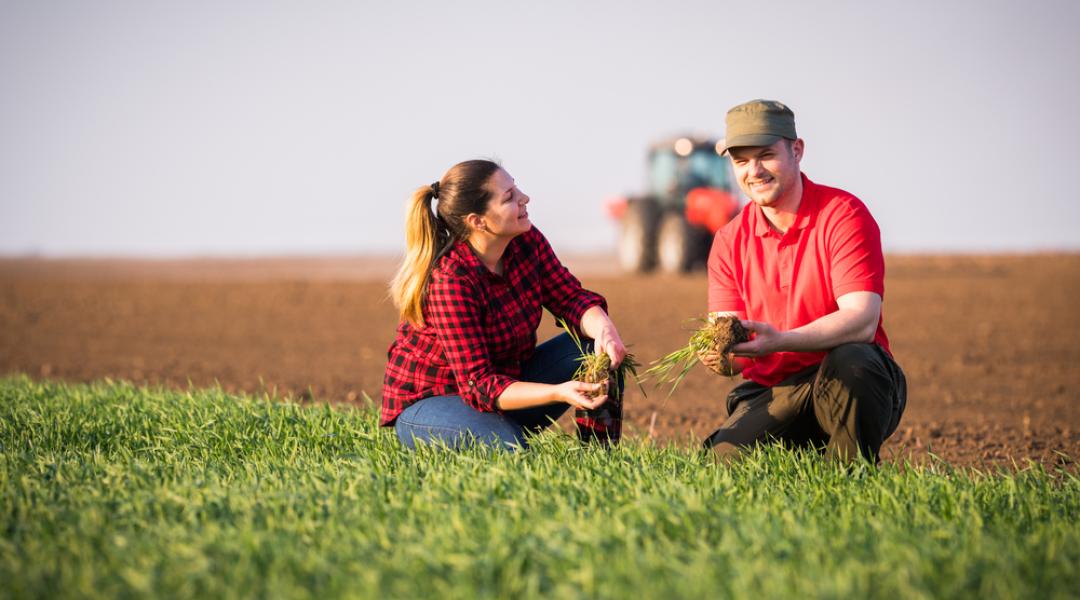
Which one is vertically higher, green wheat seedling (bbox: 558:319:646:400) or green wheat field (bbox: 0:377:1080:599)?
green wheat seedling (bbox: 558:319:646:400)

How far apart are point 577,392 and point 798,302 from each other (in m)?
0.97

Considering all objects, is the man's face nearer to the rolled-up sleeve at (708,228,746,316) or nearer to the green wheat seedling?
the rolled-up sleeve at (708,228,746,316)

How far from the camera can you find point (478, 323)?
400cm

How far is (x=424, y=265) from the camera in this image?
13.3 feet

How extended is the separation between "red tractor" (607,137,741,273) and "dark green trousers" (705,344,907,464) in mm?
12182

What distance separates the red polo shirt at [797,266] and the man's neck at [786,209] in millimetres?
27

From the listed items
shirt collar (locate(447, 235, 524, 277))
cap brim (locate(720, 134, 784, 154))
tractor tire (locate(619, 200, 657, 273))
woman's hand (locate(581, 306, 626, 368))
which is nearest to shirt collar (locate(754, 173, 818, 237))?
cap brim (locate(720, 134, 784, 154))

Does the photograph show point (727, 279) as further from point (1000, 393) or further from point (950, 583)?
point (1000, 393)

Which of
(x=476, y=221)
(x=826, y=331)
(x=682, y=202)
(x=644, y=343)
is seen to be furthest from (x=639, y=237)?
(x=826, y=331)

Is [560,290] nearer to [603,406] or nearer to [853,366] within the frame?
[603,406]

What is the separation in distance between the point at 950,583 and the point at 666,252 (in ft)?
52.0

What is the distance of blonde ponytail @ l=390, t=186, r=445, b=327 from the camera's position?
13.3 feet

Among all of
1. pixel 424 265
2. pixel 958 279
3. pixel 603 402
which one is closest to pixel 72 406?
pixel 424 265

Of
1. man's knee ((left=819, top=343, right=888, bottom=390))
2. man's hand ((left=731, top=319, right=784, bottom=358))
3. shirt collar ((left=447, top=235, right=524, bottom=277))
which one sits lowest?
man's knee ((left=819, top=343, right=888, bottom=390))
